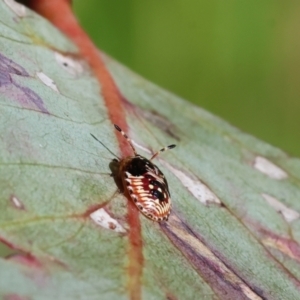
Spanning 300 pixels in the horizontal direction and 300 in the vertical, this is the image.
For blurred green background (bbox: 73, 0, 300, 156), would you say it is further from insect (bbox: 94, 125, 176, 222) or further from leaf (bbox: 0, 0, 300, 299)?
insect (bbox: 94, 125, 176, 222)

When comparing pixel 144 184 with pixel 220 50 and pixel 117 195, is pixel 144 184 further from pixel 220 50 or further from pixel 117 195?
pixel 220 50

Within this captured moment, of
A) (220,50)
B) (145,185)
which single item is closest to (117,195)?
(145,185)

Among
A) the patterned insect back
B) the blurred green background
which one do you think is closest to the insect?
the patterned insect back

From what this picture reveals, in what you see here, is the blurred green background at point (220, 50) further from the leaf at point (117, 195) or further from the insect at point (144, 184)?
the insect at point (144, 184)

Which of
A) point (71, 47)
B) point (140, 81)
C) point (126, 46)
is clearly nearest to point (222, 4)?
point (126, 46)

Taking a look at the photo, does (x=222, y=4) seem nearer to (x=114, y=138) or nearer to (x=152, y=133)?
(x=152, y=133)

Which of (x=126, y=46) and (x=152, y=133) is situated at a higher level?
(x=152, y=133)
